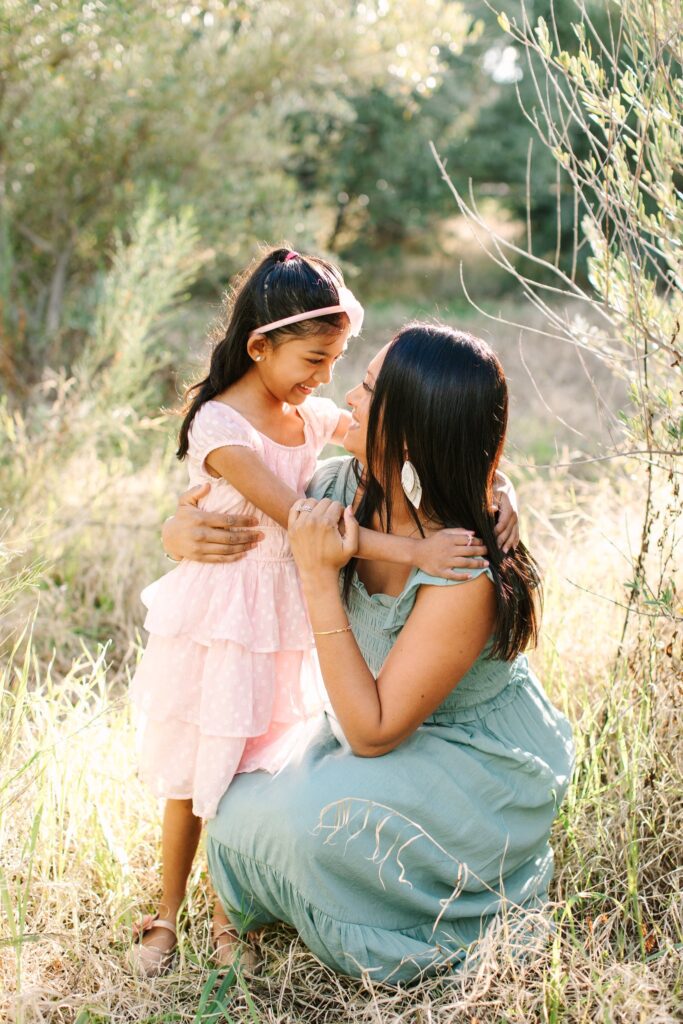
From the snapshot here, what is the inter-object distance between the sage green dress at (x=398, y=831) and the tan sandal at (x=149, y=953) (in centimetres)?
21

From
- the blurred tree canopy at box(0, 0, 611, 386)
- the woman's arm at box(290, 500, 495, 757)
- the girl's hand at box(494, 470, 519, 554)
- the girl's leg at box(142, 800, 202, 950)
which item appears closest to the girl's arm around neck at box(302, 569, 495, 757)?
the woman's arm at box(290, 500, 495, 757)

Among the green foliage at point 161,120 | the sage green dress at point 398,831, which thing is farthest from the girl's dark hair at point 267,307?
the green foliage at point 161,120

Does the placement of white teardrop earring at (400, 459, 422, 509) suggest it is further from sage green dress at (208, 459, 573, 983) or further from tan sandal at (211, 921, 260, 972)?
tan sandal at (211, 921, 260, 972)

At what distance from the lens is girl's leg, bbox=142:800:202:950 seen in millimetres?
2330

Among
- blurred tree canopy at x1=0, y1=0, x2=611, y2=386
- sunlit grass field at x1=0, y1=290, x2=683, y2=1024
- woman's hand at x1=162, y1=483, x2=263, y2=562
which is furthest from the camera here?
blurred tree canopy at x1=0, y1=0, x2=611, y2=386

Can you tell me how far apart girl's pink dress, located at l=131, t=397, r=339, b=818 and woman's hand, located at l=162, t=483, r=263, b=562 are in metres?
0.05

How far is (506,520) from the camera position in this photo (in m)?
2.22

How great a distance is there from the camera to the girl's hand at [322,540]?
81.0 inches

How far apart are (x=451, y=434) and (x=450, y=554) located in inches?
9.8

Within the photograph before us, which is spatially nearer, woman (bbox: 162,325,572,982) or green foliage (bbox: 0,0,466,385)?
woman (bbox: 162,325,572,982)

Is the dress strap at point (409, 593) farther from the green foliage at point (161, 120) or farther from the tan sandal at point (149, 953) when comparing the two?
the green foliage at point (161, 120)

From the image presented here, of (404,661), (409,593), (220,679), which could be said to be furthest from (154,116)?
(404,661)

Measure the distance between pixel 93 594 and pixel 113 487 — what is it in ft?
1.94

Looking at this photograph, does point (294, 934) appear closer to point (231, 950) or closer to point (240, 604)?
point (231, 950)
